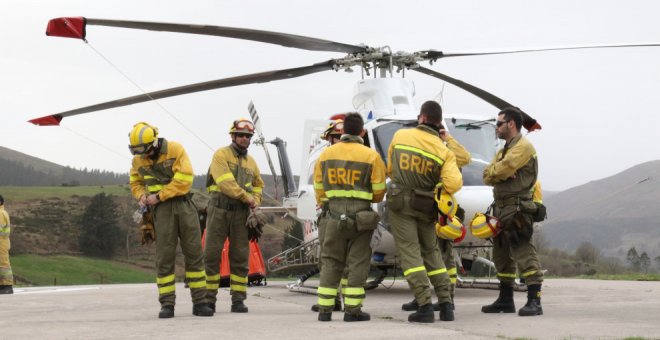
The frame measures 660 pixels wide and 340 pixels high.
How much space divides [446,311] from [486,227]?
114 cm

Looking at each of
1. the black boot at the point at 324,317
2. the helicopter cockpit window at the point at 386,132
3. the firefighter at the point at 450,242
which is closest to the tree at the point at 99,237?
the helicopter cockpit window at the point at 386,132

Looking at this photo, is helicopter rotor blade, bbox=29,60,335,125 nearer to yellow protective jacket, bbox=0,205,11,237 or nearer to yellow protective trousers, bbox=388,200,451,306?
yellow protective jacket, bbox=0,205,11,237

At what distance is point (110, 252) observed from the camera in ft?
299

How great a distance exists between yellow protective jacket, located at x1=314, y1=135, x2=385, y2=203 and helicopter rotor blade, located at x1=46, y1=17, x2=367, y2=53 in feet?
8.29

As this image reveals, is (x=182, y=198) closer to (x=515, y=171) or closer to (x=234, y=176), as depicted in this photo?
(x=234, y=176)

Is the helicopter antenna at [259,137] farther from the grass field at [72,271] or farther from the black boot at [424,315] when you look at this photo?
the grass field at [72,271]

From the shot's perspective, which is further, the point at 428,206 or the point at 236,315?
the point at 236,315

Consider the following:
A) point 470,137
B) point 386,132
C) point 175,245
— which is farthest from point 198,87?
point 470,137

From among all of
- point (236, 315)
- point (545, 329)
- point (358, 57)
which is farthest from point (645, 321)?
point (358, 57)

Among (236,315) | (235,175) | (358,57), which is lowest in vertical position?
(236,315)

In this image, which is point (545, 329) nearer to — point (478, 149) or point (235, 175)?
point (235, 175)

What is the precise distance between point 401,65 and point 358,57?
2.64 ft

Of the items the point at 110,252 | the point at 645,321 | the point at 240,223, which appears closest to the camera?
the point at 645,321

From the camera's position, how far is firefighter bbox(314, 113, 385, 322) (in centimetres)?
722
